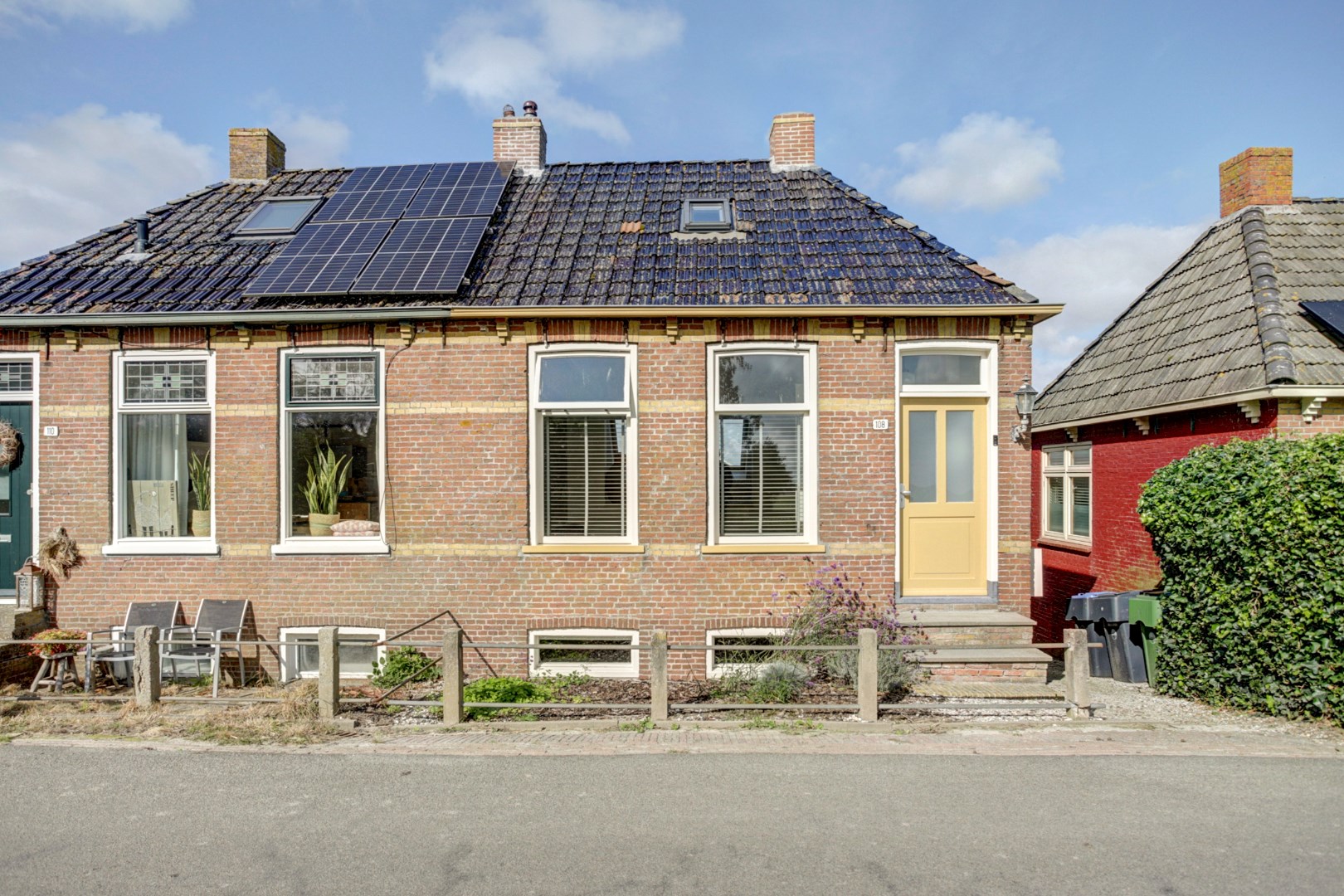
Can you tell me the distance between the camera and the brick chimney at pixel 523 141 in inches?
477

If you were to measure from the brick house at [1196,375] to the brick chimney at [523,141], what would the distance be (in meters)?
9.27

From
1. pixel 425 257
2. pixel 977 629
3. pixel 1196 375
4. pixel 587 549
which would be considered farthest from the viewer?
pixel 1196 375

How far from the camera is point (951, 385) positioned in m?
8.95

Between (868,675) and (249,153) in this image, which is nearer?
(868,675)

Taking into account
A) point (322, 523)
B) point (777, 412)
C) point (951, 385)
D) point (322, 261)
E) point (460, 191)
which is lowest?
point (322, 523)

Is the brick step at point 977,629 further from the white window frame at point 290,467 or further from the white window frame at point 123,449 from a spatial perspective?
the white window frame at point 123,449

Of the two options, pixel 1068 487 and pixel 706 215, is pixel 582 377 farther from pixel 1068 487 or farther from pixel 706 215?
pixel 1068 487

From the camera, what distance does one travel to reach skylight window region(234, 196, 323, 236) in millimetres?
10656

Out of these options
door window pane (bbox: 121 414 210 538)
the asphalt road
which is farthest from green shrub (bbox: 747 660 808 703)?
door window pane (bbox: 121 414 210 538)

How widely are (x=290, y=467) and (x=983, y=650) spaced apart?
309 inches

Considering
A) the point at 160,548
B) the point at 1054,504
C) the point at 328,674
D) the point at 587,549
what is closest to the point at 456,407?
the point at 587,549

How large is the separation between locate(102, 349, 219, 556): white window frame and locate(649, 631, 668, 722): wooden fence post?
544cm

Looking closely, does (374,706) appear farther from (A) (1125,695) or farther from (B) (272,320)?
(A) (1125,695)

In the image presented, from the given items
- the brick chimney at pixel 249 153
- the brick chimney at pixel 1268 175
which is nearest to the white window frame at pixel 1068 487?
the brick chimney at pixel 1268 175
